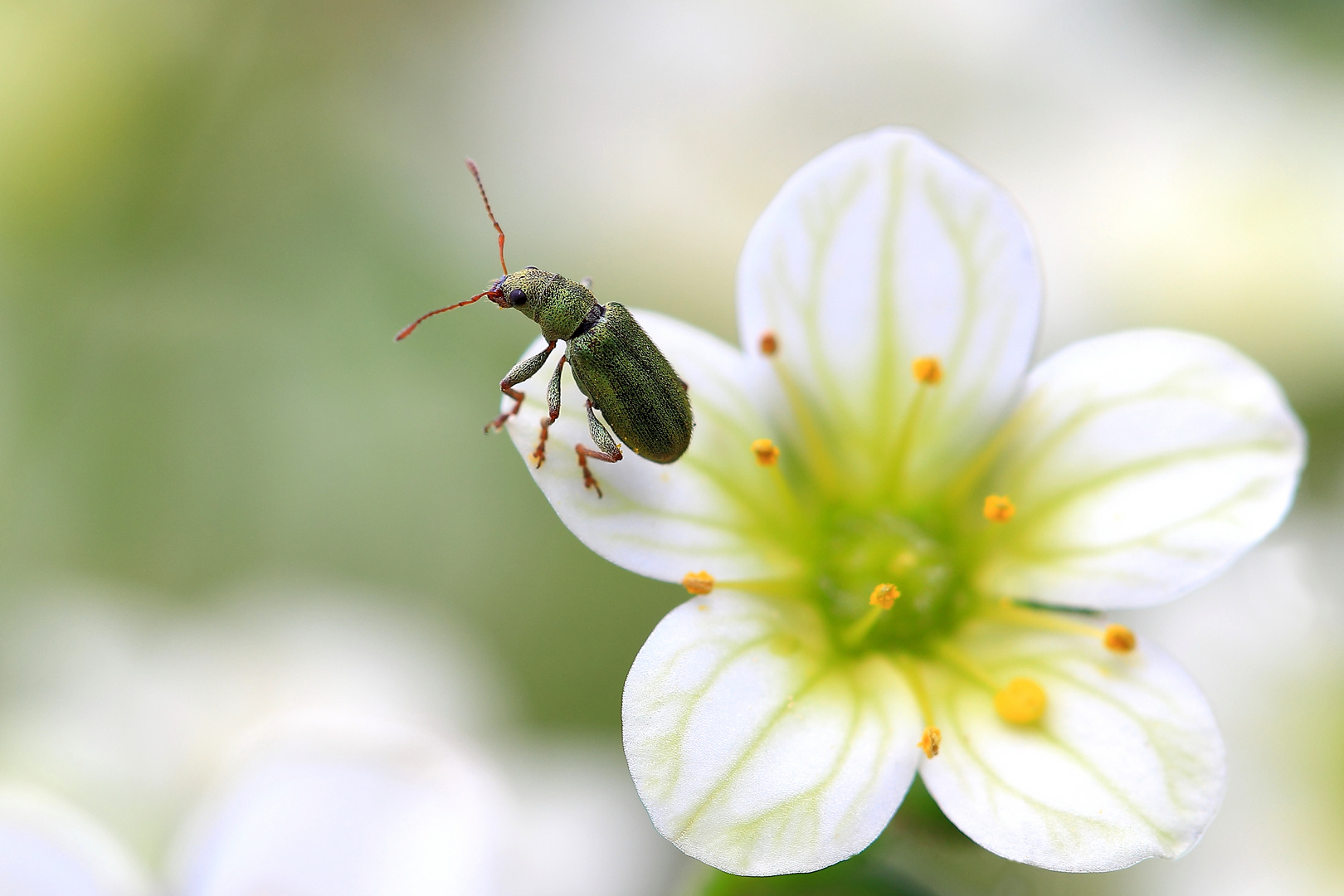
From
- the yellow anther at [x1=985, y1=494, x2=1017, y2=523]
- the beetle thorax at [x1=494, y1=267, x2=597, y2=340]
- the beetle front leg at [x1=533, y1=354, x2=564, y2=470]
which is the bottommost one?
the yellow anther at [x1=985, y1=494, x2=1017, y2=523]

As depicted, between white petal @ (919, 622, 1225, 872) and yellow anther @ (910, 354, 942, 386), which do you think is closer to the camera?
white petal @ (919, 622, 1225, 872)

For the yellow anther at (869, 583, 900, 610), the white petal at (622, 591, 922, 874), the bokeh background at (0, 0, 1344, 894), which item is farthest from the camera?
the bokeh background at (0, 0, 1344, 894)

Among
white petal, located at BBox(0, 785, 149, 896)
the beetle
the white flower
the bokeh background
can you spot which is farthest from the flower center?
white petal, located at BBox(0, 785, 149, 896)

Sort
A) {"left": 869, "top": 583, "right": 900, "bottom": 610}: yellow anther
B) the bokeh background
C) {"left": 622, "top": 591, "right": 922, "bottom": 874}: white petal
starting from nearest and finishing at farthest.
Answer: {"left": 622, "top": 591, "right": 922, "bottom": 874}: white petal, {"left": 869, "top": 583, "right": 900, "bottom": 610}: yellow anther, the bokeh background

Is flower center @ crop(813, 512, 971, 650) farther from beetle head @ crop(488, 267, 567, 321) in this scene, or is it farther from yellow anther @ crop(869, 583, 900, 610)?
beetle head @ crop(488, 267, 567, 321)

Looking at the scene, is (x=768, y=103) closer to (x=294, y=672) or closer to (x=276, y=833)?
(x=294, y=672)

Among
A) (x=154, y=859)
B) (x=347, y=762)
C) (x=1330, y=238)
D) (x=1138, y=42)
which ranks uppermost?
(x=1138, y=42)

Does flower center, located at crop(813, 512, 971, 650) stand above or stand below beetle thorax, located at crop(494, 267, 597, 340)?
below

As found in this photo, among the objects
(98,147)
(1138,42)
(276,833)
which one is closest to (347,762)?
(276,833)
